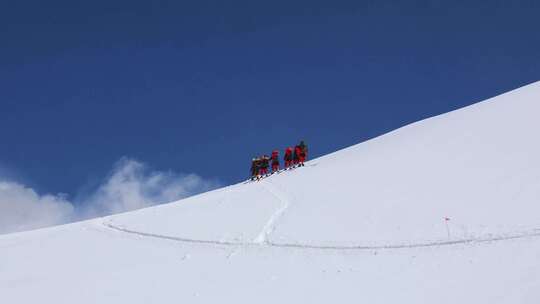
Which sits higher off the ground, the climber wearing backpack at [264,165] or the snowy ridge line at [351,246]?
the climber wearing backpack at [264,165]

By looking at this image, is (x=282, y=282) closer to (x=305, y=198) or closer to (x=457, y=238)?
(x=457, y=238)

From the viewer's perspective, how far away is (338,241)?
13781 mm

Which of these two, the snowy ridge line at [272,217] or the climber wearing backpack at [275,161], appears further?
the climber wearing backpack at [275,161]

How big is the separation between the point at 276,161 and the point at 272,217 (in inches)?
380

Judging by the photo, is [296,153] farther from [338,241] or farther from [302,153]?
[338,241]

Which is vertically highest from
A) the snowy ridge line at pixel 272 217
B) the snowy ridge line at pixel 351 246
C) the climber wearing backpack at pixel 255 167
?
the climber wearing backpack at pixel 255 167

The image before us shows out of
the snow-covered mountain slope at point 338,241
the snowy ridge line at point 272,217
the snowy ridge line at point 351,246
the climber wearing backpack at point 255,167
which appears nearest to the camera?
the snow-covered mountain slope at point 338,241

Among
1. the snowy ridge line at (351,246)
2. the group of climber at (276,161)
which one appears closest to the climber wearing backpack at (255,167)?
the group of climber at (276,161)

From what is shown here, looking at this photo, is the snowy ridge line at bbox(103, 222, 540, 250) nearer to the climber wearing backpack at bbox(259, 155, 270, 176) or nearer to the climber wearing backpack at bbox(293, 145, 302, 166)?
the climber wearing backpack at bbox(259, 155, 270, 176)

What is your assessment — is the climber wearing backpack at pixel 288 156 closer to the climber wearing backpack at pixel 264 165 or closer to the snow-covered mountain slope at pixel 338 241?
the climber wearing backpack at pixel 264 165

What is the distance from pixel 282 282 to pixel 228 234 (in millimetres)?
4431

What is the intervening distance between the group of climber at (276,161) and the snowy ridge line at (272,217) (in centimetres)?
329

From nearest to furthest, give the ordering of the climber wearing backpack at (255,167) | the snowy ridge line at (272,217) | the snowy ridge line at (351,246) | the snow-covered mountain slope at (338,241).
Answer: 1. the snow-covered mountain slope at (338,241)
2. the snowy ridge line at (351,246)
3. the snowy ridge line at (272,217)
4. the climber wearing backpack at (255,167)

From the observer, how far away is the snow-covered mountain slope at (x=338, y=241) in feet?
35.4
